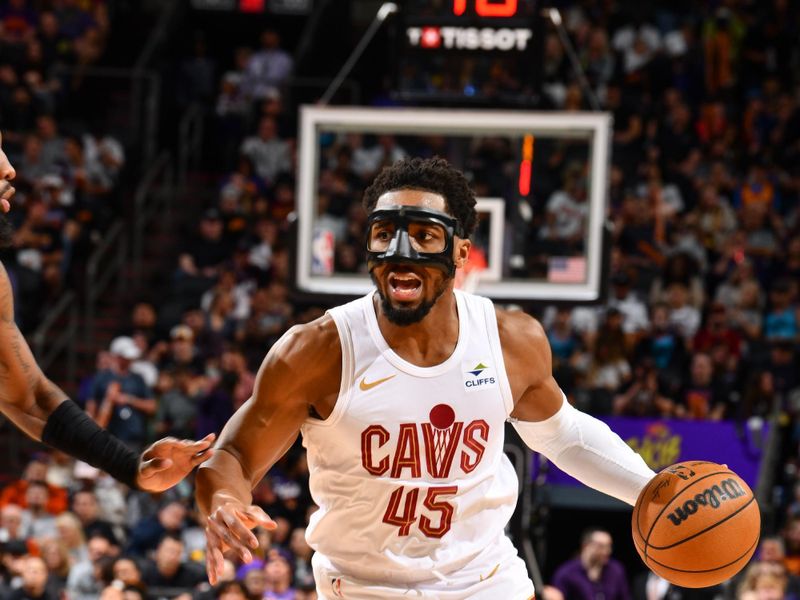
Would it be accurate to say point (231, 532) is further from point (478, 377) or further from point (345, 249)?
point (345, 249)

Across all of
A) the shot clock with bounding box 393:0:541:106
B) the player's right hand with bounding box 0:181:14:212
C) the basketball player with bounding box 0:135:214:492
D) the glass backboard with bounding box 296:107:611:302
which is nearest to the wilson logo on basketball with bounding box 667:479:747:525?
the basketball player with bounding box 0:135:214:492

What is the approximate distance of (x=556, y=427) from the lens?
4977mm

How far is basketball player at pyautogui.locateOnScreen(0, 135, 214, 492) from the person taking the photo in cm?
448

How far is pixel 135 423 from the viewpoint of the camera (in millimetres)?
11922

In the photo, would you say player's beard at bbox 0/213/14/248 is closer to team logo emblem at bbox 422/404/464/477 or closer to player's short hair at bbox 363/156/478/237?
player's short hair at bbox 363/156/478/237

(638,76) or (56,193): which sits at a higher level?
(638,76)

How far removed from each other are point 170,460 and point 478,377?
1.01m

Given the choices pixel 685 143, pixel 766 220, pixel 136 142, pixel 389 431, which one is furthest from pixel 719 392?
pixel 389 431

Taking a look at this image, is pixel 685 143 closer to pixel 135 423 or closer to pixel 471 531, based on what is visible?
pixel 135 423

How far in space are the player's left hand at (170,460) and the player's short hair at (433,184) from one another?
100cm

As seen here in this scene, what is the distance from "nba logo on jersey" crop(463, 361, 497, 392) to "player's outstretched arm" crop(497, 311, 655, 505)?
0.45 feet

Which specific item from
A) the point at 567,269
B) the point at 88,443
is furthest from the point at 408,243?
the point at 567,269

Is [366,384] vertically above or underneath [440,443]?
above

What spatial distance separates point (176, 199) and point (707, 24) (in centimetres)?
649
